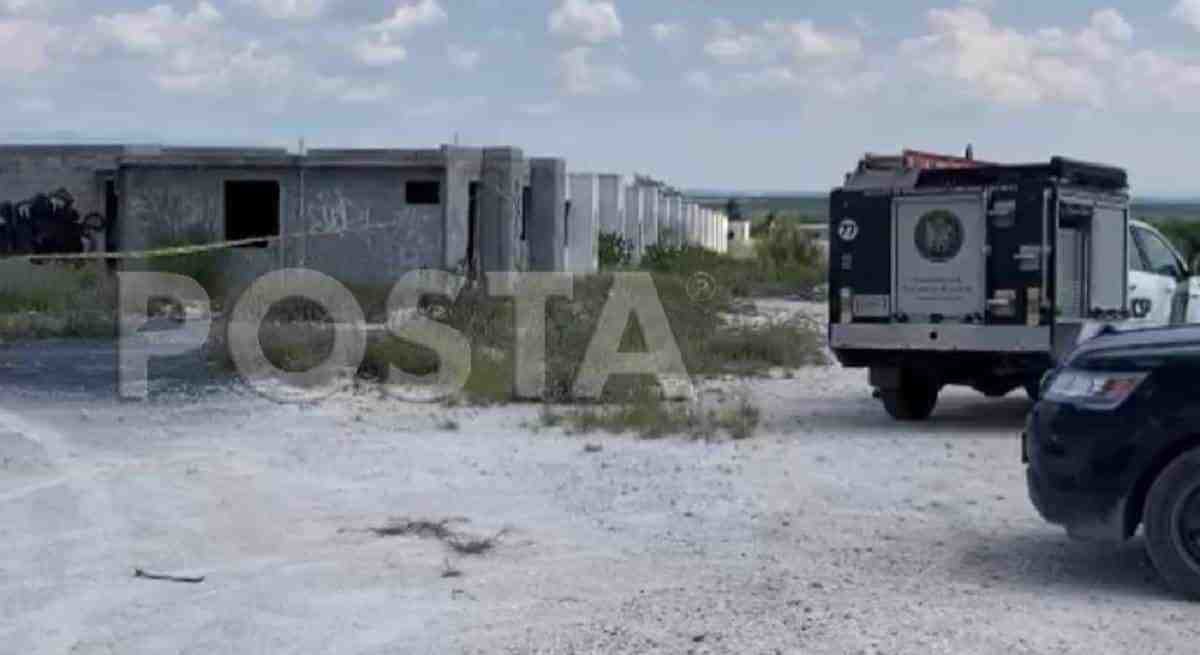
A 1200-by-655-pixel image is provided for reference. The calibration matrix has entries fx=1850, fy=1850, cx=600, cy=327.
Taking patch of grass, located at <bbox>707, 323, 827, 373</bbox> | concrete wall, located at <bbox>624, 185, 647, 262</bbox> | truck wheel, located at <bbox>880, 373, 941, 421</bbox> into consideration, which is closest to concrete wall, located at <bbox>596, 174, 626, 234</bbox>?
concrete wall, located at <bbox>624, 185, 647, 262</bbox>

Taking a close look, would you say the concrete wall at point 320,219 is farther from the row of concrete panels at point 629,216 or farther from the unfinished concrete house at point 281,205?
the row of concrete panels at point 629,216

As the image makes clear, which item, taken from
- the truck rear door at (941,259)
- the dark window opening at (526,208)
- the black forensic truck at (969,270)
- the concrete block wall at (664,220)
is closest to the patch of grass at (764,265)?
the concrete block wall at (664,220)

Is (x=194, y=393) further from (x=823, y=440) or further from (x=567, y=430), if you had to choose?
(x=823, y=440)

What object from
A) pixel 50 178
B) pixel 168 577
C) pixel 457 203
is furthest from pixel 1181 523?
pixel 50 178

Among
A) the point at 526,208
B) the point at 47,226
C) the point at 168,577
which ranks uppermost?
the point at 526,208

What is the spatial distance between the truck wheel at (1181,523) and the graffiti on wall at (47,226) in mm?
28154

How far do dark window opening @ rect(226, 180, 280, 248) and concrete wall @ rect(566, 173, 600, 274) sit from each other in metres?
7.64

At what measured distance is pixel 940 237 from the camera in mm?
16797

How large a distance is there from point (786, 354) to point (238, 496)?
13.0 m

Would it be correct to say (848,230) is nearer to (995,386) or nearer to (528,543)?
(995,386)

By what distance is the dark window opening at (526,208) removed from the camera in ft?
119

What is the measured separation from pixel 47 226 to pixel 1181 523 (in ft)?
94.2

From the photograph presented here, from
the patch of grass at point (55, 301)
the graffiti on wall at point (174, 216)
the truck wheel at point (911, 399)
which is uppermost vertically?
the graffiti on wall at point (174, 216)

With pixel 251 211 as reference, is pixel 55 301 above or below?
below
